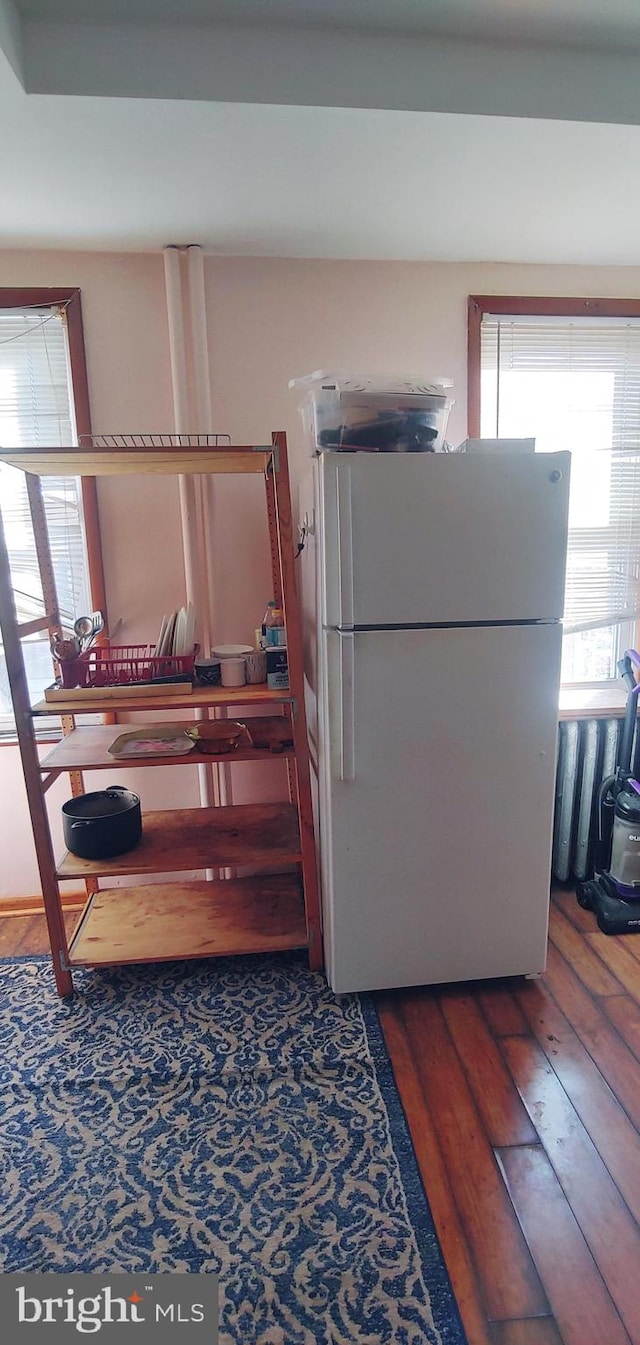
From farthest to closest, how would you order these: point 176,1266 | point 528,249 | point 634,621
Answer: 1. point 634,621
2. point 528,249
3. point 176,1266

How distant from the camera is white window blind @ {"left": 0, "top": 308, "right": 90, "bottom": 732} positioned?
2264mm

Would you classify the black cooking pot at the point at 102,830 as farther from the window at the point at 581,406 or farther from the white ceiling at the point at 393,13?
the white ceiling at the point at 393,13

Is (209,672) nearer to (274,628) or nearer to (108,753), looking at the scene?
(274,628)

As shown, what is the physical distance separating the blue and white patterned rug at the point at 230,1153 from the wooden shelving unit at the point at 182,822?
0.14 metres

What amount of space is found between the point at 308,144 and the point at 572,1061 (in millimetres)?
2421

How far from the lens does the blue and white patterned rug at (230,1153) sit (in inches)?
48.6

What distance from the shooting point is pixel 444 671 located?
1.81m

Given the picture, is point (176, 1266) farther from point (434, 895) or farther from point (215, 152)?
point (215, 152)

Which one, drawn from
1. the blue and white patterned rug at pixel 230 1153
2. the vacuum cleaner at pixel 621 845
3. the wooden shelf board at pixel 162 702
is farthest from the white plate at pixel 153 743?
the vacuum cleaner at pixel 621 845

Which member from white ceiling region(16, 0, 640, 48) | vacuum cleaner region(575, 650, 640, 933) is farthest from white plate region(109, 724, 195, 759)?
white ceiling region(16, 0, 640, 48)

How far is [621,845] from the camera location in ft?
7.74

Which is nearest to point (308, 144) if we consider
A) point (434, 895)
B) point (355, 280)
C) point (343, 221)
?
point (343, 221)

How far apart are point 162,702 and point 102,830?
49 centimetres

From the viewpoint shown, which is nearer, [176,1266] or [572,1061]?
[176,1266]
